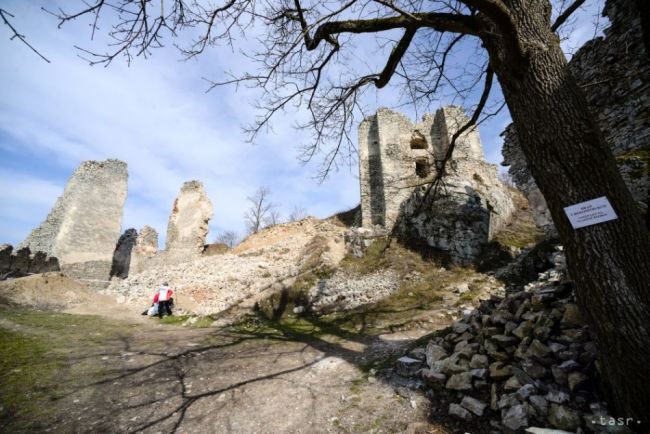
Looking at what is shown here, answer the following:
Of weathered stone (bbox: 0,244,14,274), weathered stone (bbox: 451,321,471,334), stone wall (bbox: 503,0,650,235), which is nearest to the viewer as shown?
weathered stone (bbox: 451,321,471,334)

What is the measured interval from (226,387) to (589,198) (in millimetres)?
3557

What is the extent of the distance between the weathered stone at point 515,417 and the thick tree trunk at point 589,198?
505 mm

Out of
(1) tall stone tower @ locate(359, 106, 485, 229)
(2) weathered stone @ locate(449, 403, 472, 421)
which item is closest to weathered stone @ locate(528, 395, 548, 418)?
(2) weathered stone @ locate(449, 403, 472, 421)

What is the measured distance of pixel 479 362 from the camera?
2.72 meters

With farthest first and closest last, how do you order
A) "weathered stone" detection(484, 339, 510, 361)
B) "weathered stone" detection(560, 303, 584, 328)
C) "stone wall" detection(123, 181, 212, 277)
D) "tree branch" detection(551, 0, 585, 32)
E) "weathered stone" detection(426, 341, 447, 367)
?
"stone wall" detection(123, 181, 212, 277), "weathered stone" detection(426, 341, 447, 367), "tree branch" detection(551, 0, 585, 32), "weathered stone" detection(484, 339, 510, 361), "weathered stone" detection(560, 303, 584, 328)

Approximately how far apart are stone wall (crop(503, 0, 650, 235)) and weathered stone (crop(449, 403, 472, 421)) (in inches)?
178

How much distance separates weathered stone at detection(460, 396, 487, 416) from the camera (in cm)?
224

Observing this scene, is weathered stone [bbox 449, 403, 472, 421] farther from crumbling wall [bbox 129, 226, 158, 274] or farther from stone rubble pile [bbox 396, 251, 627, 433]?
crumbling wall [bbox 129, 226, 158, 274]

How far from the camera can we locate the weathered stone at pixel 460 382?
2523 millimetres

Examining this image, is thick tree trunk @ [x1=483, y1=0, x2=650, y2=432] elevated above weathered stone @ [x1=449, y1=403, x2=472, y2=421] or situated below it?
above

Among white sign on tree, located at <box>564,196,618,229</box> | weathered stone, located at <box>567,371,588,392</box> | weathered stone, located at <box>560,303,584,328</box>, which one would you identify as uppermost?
white sign on tree, located at <box>564,196,618,229</box>

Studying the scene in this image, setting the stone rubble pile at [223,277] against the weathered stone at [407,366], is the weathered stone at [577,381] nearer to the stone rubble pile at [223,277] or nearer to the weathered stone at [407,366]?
the weathered stone at [407,366]

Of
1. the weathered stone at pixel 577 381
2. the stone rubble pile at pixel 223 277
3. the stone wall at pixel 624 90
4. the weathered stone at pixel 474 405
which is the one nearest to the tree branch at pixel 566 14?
the stone wall at pixel 624 90

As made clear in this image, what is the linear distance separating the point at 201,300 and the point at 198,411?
25.0 ft
